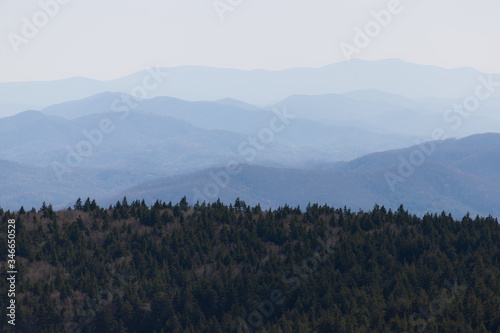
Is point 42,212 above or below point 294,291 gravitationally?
above

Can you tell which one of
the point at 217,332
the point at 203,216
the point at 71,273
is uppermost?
the point at 203,216

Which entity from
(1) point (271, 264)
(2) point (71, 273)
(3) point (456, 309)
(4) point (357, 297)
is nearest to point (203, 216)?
(1) point (271, 264)

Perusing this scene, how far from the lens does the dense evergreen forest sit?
6031 cm

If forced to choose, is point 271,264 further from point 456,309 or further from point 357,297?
point 456,309

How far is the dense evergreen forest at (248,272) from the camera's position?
198ft

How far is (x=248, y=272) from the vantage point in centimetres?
7031

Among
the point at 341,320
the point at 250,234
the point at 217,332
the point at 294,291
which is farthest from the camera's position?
the point at 250,234

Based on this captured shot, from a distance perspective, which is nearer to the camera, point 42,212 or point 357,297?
point 357,297

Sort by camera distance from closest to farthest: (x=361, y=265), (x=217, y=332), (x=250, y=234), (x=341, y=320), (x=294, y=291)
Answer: (x=341, y=320) → (x=217, y=332) → (x=294, y=291) → (x=361, y=265) → (x=250, y=234)

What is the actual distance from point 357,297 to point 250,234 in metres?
18.3

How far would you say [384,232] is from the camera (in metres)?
78.5

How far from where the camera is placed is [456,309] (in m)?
56.8

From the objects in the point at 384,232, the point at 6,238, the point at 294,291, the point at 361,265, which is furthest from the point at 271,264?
the point at 6,238

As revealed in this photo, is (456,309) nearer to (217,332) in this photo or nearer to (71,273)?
(217,332)
